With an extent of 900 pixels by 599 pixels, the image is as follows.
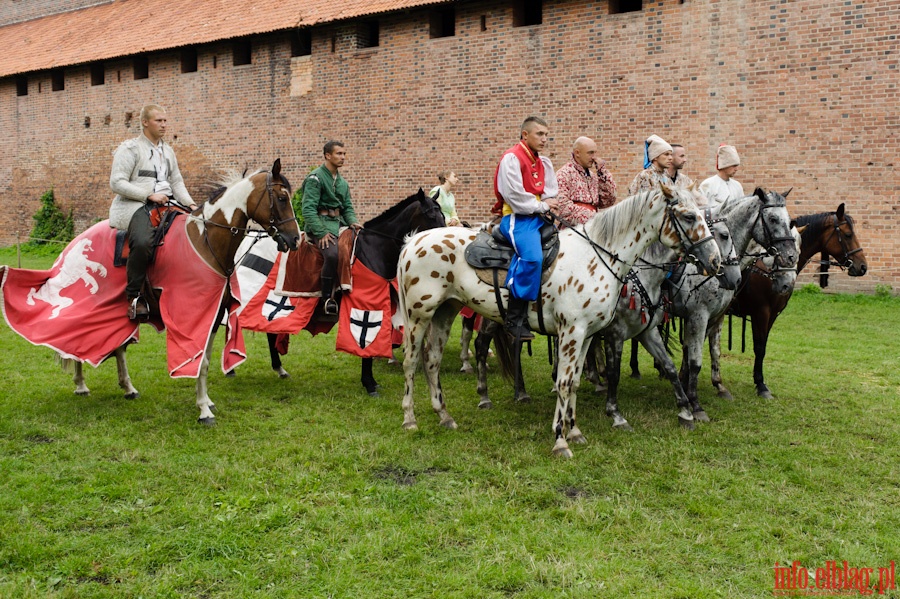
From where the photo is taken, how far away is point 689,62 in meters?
13.9

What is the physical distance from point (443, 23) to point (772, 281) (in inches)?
522

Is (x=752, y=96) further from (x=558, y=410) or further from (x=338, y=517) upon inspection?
(x=338, y=517)

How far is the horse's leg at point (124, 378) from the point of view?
6.93 meters

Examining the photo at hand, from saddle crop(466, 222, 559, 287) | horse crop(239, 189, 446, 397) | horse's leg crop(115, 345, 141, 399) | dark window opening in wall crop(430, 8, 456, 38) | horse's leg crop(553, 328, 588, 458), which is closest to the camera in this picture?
horse's leg crop(553, 328, 588, 458)

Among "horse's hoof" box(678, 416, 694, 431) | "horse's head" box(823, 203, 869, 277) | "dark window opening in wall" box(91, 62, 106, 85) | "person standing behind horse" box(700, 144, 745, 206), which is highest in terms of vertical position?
"dark window opening in wall" box(91, 62, 106, 85)

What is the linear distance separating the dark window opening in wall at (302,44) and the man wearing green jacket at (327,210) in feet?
43.3

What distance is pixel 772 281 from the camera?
22.5 feet

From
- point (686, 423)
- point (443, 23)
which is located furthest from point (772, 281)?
point (443, 23)

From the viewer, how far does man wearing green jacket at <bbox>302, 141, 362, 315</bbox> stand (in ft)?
24.0

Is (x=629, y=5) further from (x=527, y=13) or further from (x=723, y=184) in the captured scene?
(x=723, y=184)

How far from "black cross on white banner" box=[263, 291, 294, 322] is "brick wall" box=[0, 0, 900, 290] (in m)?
9.34

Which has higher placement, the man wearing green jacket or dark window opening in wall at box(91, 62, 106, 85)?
dark window opening in wall at box(91, 62, 106, 85)

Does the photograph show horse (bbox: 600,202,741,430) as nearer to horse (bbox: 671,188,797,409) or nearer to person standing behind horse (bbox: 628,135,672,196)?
horse (bbox: 671,188,797,409)

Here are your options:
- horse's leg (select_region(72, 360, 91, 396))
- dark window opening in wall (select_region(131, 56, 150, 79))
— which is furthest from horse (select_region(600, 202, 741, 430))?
dark window opening in wall (select_region(131, 56, 150, 79))
